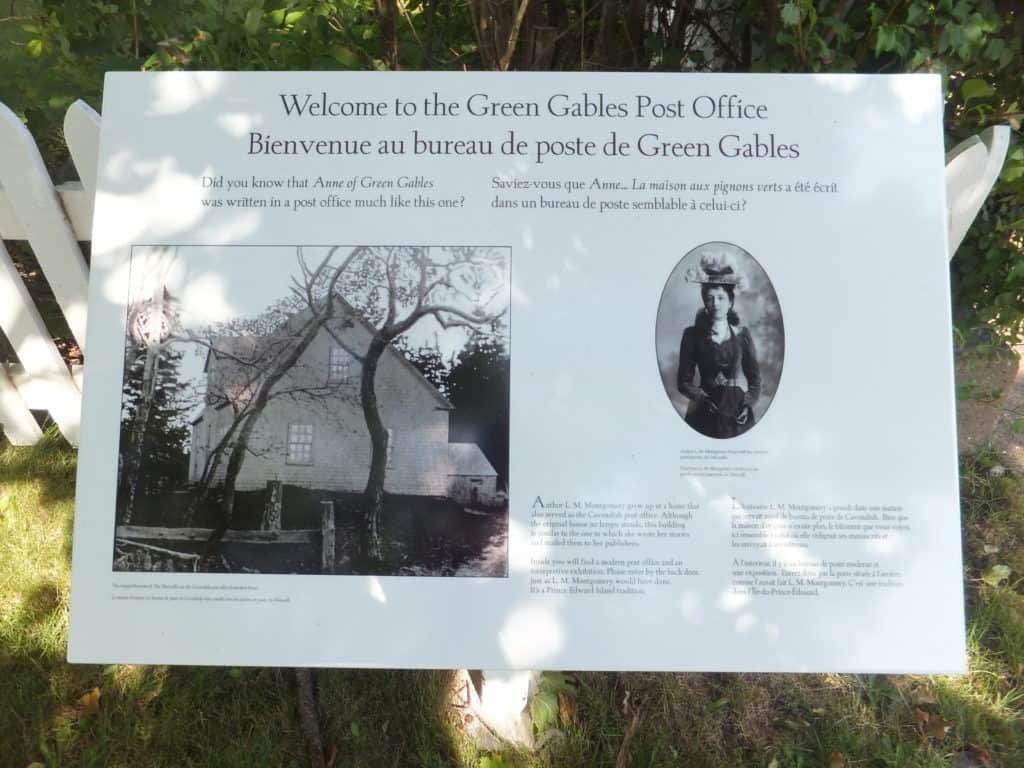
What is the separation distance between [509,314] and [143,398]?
732 millimetres

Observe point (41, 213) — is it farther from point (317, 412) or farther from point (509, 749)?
point (509, 749)

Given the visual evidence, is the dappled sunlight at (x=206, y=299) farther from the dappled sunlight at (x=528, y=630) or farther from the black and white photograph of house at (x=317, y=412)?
the dappled sunlight at (x=528, y=630)

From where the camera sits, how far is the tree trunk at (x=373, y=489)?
1388 mm

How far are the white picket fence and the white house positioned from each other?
1.06 feet

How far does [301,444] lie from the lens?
140cm

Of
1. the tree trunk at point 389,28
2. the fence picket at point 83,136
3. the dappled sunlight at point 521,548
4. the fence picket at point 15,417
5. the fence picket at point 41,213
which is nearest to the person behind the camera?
the dappled sunlight at point 521,548

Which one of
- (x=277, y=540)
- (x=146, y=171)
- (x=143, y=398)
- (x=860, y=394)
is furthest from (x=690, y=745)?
(x=146, y=171)

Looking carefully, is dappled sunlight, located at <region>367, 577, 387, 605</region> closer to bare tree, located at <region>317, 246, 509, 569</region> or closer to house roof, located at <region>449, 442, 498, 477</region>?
bare tree, located at <region>317, 246, 509, 569</region>

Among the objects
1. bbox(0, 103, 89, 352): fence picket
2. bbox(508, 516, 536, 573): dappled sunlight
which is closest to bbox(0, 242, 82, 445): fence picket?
bbox(0, 103, 89, 352): fence picket

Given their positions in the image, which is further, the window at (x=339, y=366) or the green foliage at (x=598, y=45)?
the green foliage at (x=598, y=45)

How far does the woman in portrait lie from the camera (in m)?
1.38

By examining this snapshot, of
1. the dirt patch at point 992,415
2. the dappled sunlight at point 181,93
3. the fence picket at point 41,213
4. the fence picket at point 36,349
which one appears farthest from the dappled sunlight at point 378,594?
the dirt patch at point 992,415

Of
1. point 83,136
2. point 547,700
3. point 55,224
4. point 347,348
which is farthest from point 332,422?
point 547,700

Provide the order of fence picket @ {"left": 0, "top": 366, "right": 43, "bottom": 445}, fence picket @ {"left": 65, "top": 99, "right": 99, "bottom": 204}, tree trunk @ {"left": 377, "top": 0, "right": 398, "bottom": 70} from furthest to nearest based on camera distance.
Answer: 1. fence picket @ {"left": 0, "top": 366, "right": 43, "bottom": 445}
2. tree trunk @ {"left": 377, "top": 0, "right": 398, "bottom": 70}
3. fence picket @ {"left": 65, "top": 99, "right": 99, "bottom": 204}
